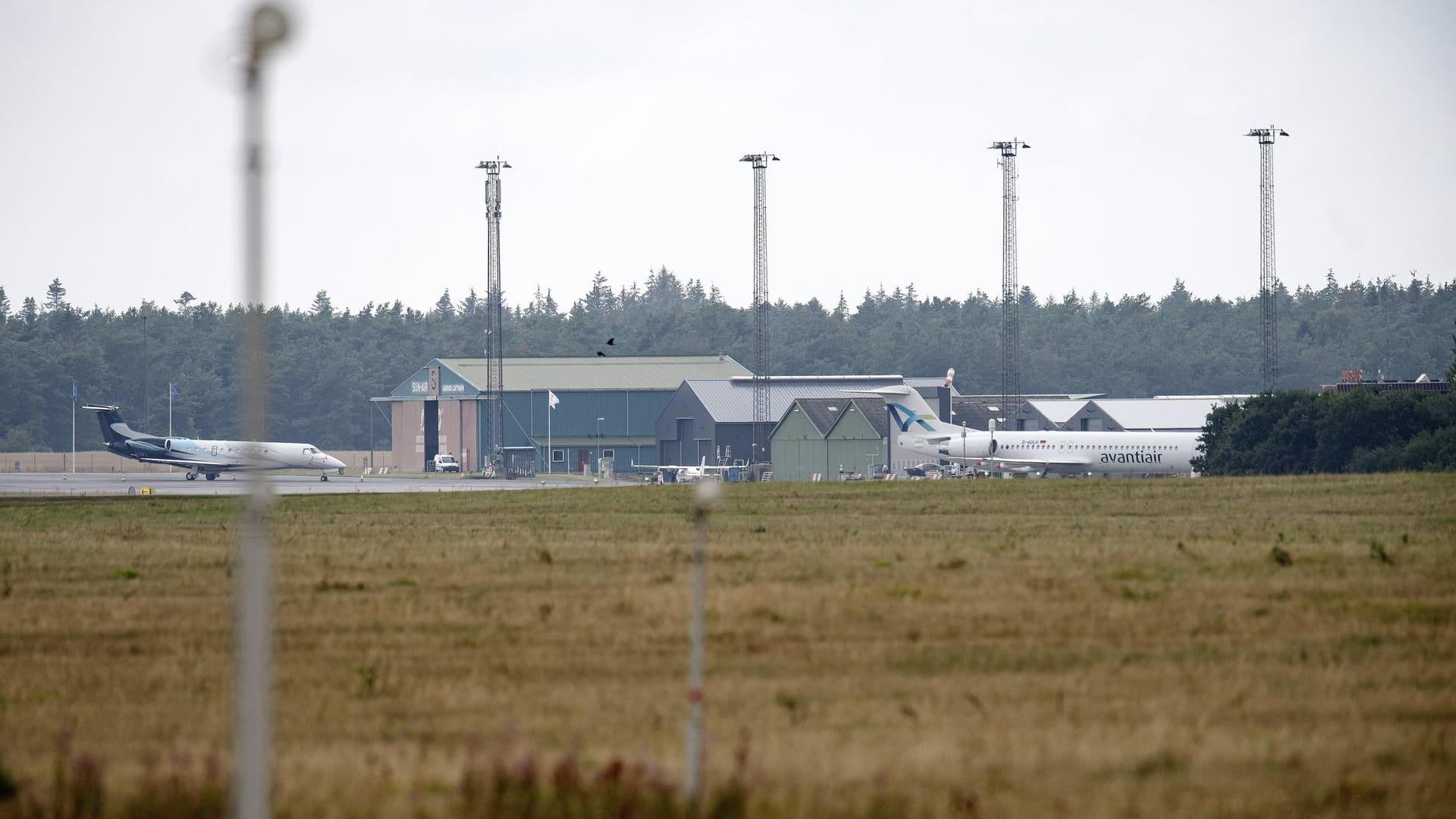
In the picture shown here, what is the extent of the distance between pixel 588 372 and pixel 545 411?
537 centimetres

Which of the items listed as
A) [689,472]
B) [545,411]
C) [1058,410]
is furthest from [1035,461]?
[545,411]

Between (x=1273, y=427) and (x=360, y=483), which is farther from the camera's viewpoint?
(x=360, y=483)

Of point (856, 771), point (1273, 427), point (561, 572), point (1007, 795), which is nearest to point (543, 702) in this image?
point (856, 771)

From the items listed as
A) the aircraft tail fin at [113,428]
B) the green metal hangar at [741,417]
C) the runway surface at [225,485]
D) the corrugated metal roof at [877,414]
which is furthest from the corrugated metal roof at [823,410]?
the aircraft tail fin at [113,428]

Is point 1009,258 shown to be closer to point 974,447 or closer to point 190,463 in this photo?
point 974,447

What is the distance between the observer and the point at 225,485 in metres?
87.8

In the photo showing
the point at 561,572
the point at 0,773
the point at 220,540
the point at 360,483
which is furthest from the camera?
the point at 360,483

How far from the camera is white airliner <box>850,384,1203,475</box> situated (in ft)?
270

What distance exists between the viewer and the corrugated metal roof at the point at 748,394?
367 feet

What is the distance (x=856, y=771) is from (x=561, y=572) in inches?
514

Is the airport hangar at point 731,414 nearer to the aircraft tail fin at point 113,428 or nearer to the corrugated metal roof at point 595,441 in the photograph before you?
the corrugated metal roof at point 595,441

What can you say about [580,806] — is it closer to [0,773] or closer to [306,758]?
[306,758]

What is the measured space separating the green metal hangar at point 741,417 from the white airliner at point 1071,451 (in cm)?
1759

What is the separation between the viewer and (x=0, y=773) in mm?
10641
